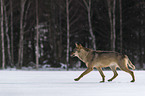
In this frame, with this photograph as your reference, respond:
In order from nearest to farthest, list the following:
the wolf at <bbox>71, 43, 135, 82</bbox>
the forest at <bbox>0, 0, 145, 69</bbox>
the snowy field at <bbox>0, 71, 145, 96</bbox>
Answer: the snowy field at <bbox>0, 71, 145, 96</bbox> < the wolf at <bbox>71, 43, 135, 82</bbox> < the forest at <bbox>0, 0, 145, 69</bbox>

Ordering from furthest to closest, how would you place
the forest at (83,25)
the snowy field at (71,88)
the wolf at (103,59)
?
the forest at (83,25), the wolf at (103,59), the snowy field at (71,88)

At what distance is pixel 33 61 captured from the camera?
92.9 ft

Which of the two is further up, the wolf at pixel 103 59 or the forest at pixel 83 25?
the forest at pixel 83 25

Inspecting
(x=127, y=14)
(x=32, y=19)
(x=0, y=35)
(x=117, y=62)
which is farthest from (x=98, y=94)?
(x=32, y=19)

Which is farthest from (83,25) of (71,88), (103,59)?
(71,88)

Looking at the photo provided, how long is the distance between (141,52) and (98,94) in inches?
790

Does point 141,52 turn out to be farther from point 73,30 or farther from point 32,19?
point 32,19

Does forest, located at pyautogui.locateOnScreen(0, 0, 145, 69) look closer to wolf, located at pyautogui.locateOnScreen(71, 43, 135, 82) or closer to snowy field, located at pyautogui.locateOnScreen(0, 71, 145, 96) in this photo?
wolf, located at pyautogui.locateOnScreen(71, 43, 135, 82)

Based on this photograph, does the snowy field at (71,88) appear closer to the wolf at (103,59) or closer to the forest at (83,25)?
the wolf at (103,59)

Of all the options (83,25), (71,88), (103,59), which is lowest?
(71,88)

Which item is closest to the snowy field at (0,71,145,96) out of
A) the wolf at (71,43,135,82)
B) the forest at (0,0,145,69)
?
the wolf at (71,43,135,82)

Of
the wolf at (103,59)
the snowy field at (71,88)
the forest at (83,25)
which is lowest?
the snowy field at (71,88)

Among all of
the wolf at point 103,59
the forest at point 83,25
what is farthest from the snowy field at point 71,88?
the forest at point 83,25

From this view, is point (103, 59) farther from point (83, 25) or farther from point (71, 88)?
point (83, 25)
